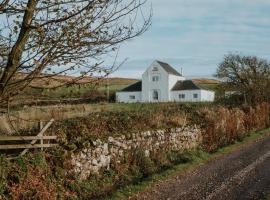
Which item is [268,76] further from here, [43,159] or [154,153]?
[43,159]

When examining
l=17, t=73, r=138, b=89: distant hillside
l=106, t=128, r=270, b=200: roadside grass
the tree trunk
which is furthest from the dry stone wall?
the tree trunk

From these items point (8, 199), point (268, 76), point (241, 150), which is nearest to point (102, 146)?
point (8, 199)

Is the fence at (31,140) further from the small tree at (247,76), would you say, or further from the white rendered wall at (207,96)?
the white rendered wall at (207,96)

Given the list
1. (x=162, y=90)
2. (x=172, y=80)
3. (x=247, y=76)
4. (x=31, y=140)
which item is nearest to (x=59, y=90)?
(x=31, y=140)

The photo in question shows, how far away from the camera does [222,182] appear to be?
16.0 m

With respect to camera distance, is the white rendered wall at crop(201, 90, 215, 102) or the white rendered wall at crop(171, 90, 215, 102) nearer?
the white rendered wall at crop(171, 90, 215, 102)

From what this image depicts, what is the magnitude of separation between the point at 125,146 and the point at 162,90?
66724 millimetres

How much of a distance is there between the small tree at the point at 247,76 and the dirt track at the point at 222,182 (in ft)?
76.3

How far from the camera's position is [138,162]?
60.2 feet

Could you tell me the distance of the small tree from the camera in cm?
4466

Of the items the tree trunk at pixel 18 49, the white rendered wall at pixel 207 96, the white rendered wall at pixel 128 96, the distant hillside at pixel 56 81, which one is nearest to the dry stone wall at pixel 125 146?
the distant hillside at pixel 56 81

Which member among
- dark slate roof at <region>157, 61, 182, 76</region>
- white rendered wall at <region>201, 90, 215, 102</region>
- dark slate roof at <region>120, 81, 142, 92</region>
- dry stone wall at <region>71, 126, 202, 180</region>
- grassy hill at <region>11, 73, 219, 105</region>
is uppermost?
dark slate roof at <region>157, 61, 182, 76</region>

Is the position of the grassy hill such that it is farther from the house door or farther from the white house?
the house door

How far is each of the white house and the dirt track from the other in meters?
61.8
